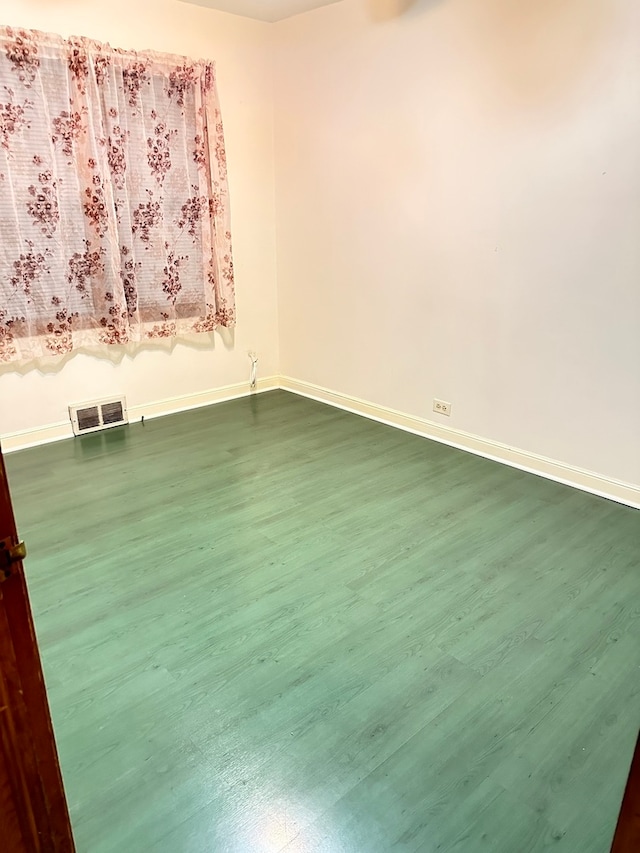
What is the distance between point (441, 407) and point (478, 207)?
122 centimetres

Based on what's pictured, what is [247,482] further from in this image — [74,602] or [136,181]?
[136,181]

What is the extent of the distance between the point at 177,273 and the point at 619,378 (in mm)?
2841

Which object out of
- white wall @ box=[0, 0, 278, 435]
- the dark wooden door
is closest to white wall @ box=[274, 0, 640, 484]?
white wall @ box=[0, 0, 278, 435]

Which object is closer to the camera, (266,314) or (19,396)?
(19,396)

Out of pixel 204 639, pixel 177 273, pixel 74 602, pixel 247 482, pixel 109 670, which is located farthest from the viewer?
pixel 177 273

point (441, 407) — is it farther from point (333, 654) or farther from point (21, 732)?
point (21, 732)

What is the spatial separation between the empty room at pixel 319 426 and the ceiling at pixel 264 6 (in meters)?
0.03

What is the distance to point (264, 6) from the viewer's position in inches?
144

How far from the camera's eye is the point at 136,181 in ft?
11.9

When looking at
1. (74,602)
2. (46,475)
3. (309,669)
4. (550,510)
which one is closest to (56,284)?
(46,475)

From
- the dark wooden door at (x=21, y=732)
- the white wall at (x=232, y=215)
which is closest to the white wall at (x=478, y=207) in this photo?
the white wall at (x=232, y=215)

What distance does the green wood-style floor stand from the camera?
1.42m

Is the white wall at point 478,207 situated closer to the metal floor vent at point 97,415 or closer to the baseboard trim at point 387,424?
the baseboard trim at point 387,424

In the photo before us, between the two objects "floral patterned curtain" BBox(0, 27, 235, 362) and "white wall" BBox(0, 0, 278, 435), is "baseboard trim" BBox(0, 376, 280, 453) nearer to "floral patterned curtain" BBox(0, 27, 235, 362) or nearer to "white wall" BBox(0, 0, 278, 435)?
"white wall" BBox(0, 0, 278, 435)
